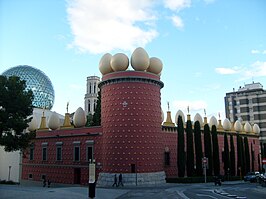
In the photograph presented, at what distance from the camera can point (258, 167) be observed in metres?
59.1

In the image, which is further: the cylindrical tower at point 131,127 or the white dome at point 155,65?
the white dome at point 155,65

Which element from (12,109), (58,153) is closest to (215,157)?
(58,153)

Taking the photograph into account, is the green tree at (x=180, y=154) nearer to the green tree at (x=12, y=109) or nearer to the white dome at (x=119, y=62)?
the white dome at (x=119, y=62)

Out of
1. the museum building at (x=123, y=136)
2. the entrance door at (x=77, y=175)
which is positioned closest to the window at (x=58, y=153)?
the museum building at (x=123, y=136)

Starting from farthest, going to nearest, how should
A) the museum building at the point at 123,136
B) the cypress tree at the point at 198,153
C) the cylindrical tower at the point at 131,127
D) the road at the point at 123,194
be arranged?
1. the cypress tree at the point at 198,153
2. the museum building at the point at 123,136
3. the cylindrical tower at the point at 131,127
4. the road at the point at 123,194

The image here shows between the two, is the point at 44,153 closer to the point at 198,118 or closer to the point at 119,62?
the point at 119,62

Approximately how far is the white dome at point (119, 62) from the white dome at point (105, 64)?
4.21 ft

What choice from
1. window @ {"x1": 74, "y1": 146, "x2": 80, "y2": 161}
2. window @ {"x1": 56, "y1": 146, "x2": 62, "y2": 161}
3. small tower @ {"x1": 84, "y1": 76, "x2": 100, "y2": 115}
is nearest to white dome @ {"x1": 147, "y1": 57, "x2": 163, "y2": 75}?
window @ {"x1": 74, "y1": 146, "x2": 80, "y2": 161}

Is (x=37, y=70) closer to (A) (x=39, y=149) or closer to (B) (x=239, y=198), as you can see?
(A) (x=39, y=149)

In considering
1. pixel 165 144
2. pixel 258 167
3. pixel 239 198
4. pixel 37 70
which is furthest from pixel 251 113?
pixel 239 198

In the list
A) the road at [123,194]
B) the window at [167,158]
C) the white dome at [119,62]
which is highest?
the white dome at [119,62]

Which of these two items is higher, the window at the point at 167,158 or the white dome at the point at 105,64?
the white dome at the point at 105,64

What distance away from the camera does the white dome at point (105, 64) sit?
3775 centimetres

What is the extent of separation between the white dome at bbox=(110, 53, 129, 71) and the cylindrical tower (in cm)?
78
